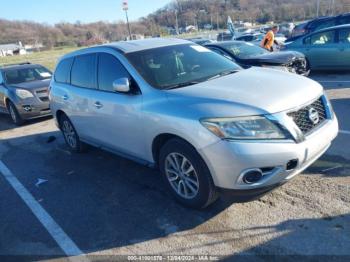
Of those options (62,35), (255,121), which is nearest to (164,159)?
(255,121)

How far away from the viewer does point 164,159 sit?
385cm

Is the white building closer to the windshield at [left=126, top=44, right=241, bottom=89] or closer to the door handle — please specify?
the door handle

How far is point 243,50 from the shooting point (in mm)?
10273

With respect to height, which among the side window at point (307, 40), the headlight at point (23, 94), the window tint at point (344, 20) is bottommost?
the headlight at point (23, 94)

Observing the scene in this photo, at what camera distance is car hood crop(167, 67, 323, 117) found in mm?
3242

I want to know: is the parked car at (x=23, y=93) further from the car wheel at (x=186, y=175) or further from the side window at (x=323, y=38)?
the side window at (x=323, y=38)

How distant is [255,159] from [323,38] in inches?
369

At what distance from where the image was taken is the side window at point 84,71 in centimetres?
504

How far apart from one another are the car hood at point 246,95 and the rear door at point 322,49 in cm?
754

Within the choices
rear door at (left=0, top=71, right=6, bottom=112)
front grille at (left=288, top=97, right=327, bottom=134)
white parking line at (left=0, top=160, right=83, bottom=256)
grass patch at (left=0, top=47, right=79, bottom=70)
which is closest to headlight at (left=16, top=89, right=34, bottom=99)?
rear door at (left=0, top=71, right=6, bottom=112)

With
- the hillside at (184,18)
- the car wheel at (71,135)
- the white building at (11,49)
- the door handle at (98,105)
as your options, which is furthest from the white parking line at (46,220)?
the white building at (11,49)

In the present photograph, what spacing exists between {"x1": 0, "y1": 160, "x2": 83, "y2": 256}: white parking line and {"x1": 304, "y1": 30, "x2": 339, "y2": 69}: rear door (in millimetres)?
9351

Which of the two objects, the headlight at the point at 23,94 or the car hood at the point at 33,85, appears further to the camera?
the car hood at the point at 33,85

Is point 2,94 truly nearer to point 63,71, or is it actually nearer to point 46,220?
point 63,71
